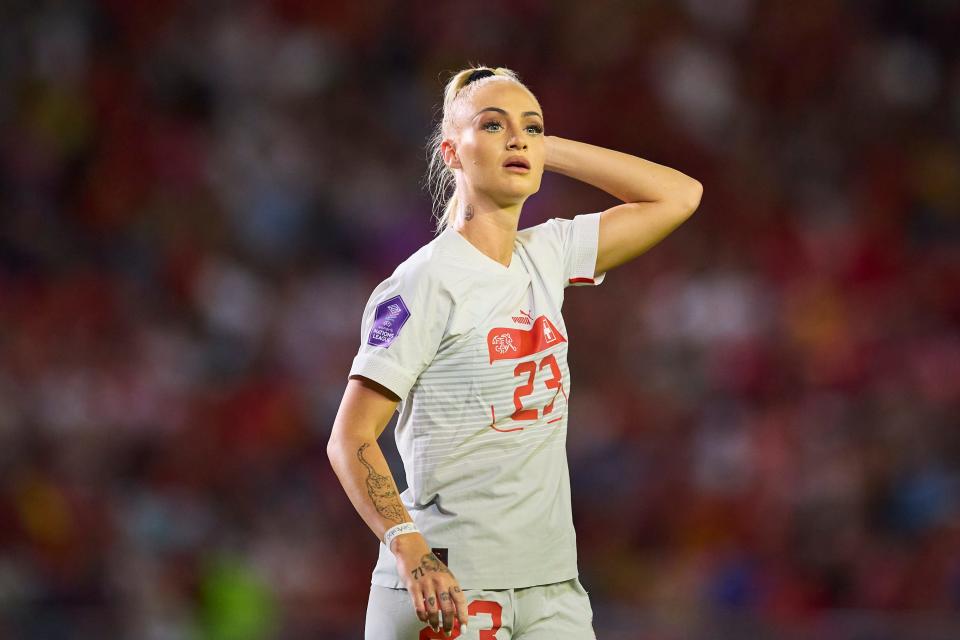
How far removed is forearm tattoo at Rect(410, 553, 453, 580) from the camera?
257 centimetres

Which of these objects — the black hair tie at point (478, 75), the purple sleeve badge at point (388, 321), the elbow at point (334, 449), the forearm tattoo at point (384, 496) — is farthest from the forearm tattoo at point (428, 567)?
the black hair tie at point (478, 75)

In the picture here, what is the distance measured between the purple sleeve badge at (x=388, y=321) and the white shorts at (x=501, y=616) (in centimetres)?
54

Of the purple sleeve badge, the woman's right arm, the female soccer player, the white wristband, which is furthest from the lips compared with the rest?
the white wristband

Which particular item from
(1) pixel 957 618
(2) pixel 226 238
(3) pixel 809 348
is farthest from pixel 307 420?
(1) pixel 957 618

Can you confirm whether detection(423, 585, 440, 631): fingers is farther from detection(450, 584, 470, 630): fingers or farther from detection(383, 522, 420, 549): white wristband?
detection(383, 522, 420, 549): white wristband

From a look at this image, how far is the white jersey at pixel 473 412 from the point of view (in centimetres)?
280

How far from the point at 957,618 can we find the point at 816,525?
0.98 meters

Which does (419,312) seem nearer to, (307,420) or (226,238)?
(307,420)

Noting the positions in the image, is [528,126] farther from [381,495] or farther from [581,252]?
[381,495]

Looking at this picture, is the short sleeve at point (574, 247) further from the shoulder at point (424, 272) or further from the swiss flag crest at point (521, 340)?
the shoulder at point (424, 272)

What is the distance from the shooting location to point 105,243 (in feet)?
26.5

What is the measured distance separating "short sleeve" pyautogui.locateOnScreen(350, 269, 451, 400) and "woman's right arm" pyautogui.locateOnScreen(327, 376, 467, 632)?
0.04 meters

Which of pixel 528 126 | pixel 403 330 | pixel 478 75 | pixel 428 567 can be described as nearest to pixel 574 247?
pixel 528 126

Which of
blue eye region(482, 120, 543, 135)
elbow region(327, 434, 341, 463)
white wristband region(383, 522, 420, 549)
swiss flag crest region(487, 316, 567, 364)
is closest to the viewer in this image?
white wristband region(383, 522, 420, 549)
